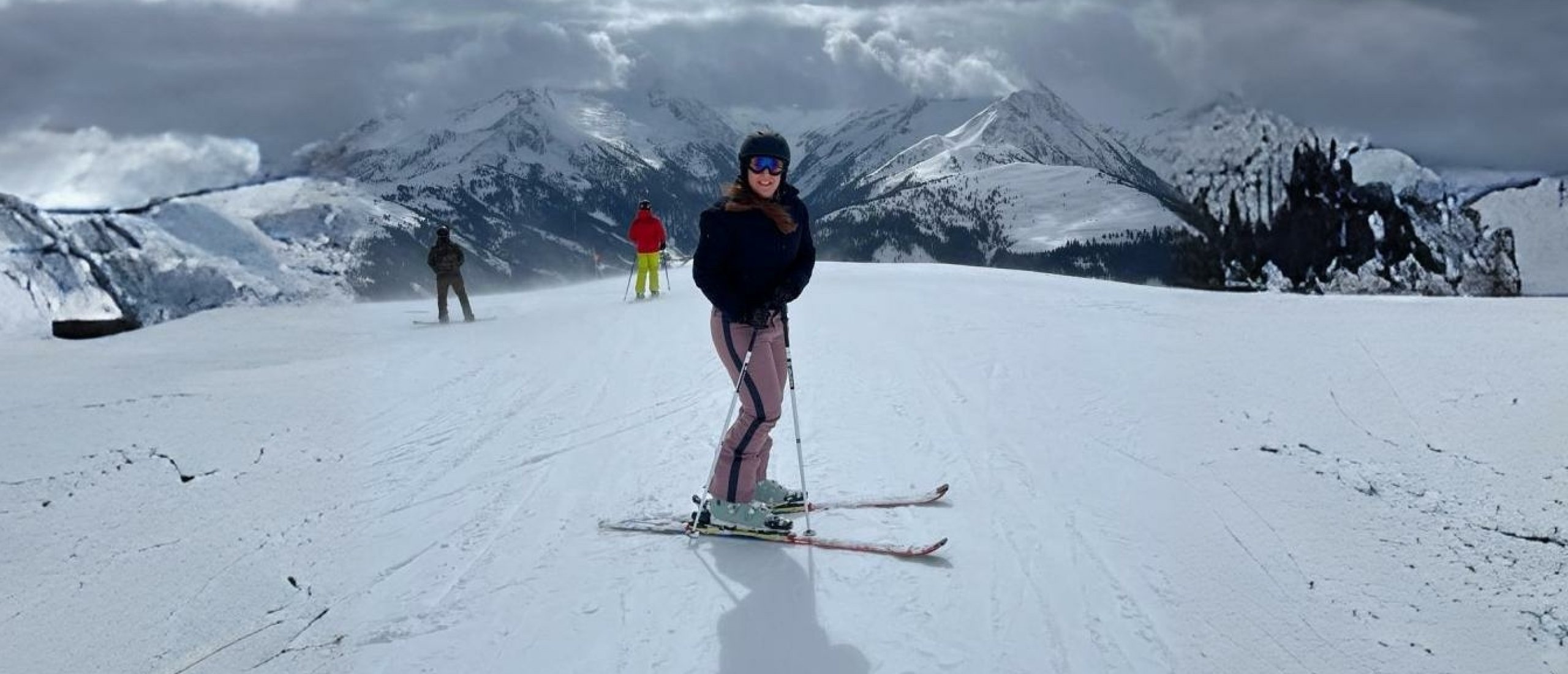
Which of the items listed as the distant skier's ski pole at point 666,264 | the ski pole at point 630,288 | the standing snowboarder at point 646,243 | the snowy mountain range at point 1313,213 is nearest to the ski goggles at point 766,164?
the standing snowboarder at point 646,243

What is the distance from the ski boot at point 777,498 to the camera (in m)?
6.70

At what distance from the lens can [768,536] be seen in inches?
242

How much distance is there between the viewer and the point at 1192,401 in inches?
383

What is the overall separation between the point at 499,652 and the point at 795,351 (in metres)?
8.71

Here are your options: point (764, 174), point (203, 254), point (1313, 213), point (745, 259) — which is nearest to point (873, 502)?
point (745, 259)

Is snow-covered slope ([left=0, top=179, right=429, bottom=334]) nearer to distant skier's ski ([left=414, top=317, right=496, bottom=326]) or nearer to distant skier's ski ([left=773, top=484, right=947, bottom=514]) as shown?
distant skier's ski ([left=414, top=317, right=496, bottom=326])

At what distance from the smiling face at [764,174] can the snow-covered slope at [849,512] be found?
2.17 metres

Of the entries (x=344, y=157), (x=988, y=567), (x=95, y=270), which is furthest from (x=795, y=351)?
(x=95, y=270)

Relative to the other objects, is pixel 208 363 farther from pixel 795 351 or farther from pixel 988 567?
pixel 988 567

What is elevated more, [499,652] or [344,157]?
[344,157]

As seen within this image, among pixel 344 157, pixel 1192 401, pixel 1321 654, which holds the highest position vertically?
pixel 344 157

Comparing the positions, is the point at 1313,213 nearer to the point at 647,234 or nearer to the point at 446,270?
the point at 647,234

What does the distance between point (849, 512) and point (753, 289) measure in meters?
1.74

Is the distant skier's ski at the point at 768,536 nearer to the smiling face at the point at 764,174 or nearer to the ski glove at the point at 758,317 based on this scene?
the ski glove at the point at 758,317
